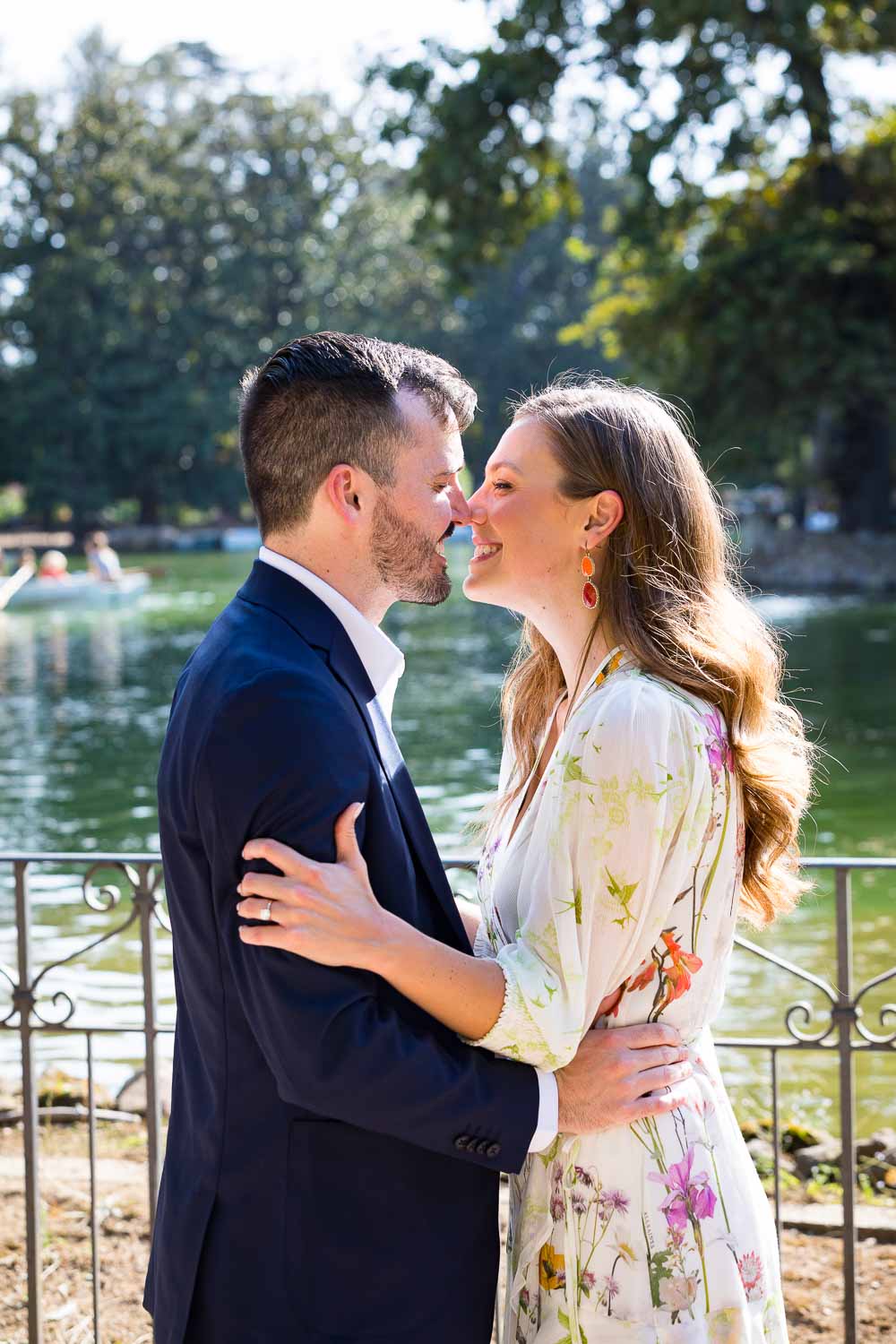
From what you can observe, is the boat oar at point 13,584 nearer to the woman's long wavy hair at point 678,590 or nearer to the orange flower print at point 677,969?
the woman's long wavy hair at point 678,590

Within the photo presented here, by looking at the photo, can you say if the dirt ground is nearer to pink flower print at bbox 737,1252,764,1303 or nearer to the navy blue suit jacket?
pink flower print at bbox 737,1252,764,1303

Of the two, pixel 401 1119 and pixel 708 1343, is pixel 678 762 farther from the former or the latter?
pixel 708 1343

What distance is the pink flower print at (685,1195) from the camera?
2051 millimetres

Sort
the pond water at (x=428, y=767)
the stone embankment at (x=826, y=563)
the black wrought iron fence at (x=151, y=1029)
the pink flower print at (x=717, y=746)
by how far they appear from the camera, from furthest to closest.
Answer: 1. the stone embankment at (x=826, y=563)
2. the pond water at (x=428, y=767)
3. the black wrought iron fence at (x=151, y=1029)
4. the pink flower print at (x=717, y=746)

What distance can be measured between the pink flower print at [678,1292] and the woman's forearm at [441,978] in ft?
1.49

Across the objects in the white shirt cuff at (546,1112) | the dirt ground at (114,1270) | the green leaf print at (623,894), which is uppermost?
the green leaf print at (623,894)

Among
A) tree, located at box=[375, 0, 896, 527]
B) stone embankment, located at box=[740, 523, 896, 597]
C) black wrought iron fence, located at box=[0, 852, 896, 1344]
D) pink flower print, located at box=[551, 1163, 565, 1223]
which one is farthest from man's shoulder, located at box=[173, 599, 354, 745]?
stone embankment, located at box=[740, 523, 896, 597]

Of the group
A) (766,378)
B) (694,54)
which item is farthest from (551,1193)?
(766,378)

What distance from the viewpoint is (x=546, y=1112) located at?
6.50 ft

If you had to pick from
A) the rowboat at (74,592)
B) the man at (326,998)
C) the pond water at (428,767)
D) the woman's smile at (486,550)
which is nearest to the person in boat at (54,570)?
the rowboat at (74,592)

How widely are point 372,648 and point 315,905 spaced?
1.41ft

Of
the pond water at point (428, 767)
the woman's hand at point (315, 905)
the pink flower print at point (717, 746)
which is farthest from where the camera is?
the pond water at point (428, 767)

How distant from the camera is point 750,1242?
82.7 inches

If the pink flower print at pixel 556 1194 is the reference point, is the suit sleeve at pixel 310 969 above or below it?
above
